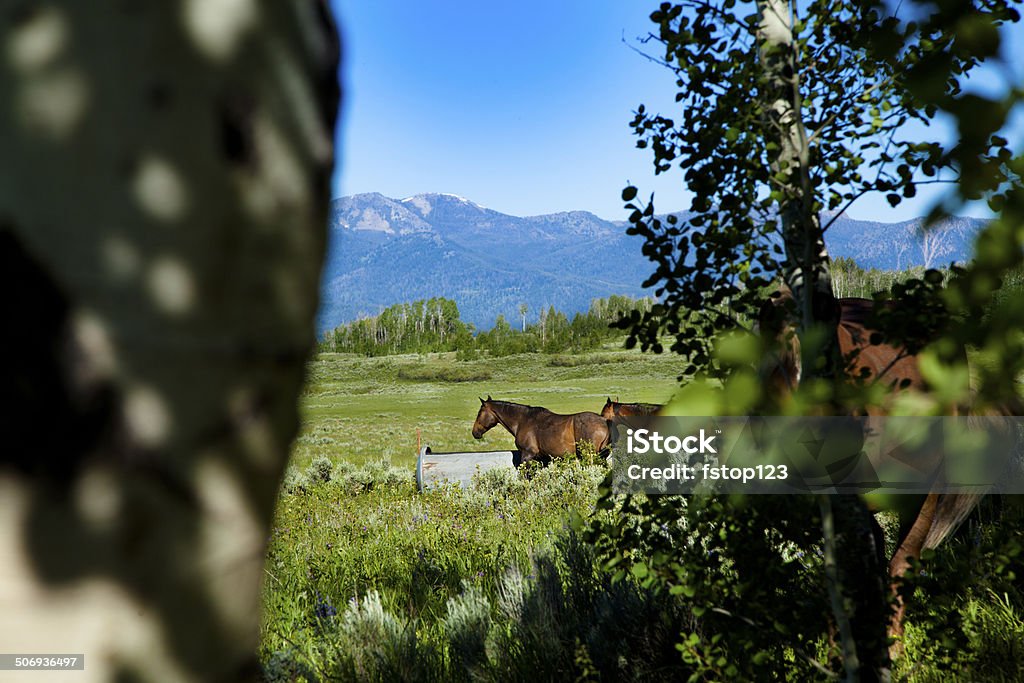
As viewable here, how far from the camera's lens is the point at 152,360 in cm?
52

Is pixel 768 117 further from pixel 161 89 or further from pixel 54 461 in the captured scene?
pixel 54 461

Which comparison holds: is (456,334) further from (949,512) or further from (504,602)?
(949,512)

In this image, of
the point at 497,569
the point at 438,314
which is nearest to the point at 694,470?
the point at 497,569

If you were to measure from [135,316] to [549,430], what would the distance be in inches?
561

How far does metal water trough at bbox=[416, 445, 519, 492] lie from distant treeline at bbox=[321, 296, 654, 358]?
67.8 m

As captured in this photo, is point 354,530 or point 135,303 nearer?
point 135,303

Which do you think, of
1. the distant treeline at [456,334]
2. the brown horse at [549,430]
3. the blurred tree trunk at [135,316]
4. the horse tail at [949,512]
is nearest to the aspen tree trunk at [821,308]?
the blurred tree trunk at [135,316]

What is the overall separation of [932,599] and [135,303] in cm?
251

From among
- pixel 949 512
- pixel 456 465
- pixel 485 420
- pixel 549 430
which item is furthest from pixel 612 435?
pixel 949 512

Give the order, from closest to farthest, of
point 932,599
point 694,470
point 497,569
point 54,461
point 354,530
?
1. point 54,461
2. point 932,599
3. point 694,470
4. point 497,569
5. point 354,530

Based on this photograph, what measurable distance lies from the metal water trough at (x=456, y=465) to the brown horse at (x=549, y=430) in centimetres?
72

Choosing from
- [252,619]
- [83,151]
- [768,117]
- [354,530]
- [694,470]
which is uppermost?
[768,117]

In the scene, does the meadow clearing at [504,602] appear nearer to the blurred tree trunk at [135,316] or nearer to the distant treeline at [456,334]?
the blurred tree trunk at [135,316]

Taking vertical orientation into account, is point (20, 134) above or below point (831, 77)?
below
